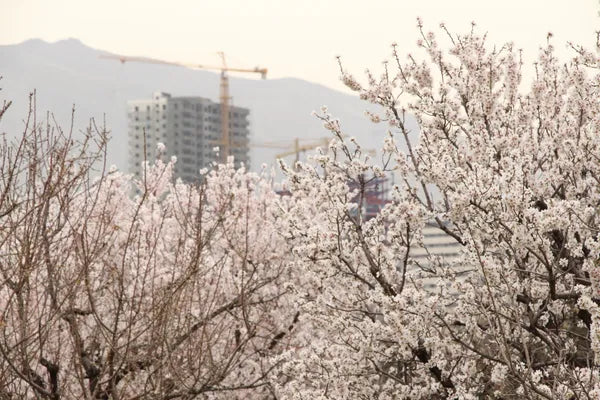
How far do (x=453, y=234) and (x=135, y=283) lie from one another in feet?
12.9

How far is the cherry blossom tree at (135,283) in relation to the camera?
25.3 ft

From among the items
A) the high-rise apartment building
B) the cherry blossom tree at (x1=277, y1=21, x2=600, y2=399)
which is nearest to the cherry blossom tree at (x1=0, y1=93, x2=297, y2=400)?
the cherry blossom tree at (x1=277, y1=21, x2=600, y2=399)

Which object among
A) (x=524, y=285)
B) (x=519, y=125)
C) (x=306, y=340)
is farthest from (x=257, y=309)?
(x=524, y=285)

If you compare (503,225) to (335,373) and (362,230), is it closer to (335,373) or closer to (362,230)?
(362,230)

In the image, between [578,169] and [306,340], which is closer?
[578,169]

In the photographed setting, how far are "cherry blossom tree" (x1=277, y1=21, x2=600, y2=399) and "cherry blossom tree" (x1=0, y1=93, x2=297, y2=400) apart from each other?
2.93 feet

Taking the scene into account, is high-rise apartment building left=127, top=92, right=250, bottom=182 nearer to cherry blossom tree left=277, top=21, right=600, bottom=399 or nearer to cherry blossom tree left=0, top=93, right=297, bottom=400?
cherry blossom tree left=0, top=93, right=297, bottom=400

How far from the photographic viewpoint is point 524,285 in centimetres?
887

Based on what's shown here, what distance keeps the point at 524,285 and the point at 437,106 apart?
251cm

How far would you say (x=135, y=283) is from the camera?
7.46 m

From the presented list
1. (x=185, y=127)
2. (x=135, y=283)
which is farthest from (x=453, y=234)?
(x=185, y=127)

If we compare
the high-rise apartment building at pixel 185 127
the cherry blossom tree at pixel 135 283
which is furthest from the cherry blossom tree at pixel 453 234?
the high-rise apartment building at pixel 185 127

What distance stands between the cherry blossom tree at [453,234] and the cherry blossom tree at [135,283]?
2.93 feet

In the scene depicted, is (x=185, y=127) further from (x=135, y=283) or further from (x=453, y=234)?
(x=135, y=283)
